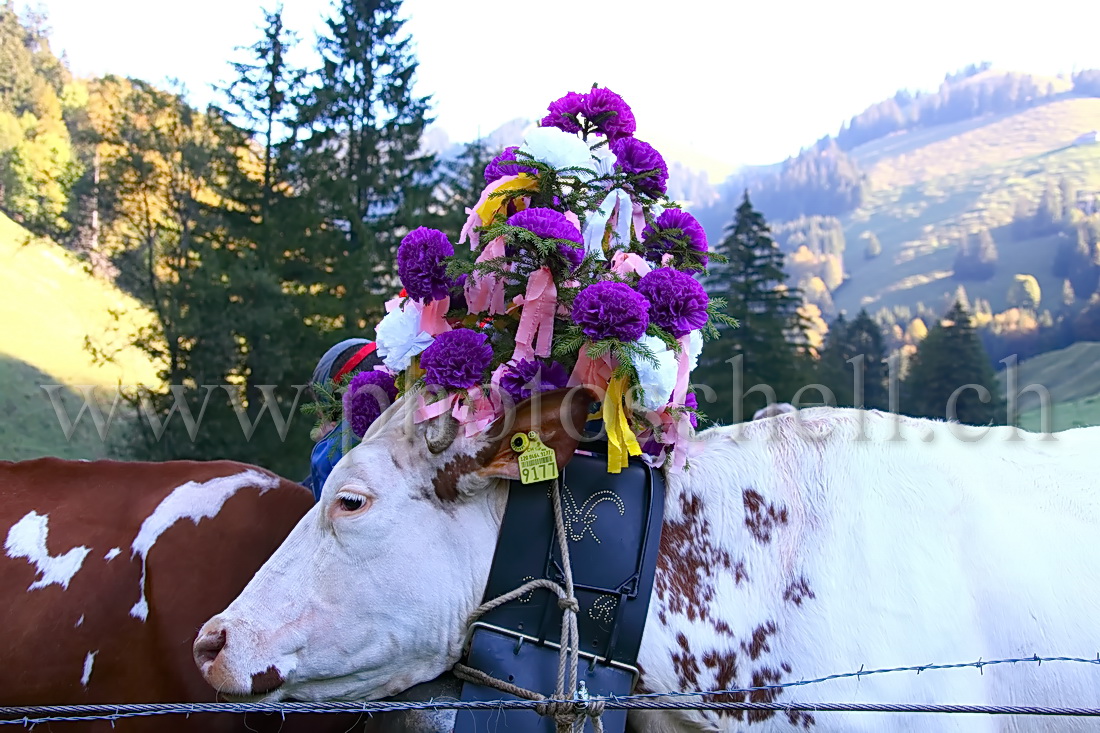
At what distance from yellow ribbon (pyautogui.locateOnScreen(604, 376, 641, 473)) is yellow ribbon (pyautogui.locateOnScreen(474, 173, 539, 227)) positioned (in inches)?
26.7

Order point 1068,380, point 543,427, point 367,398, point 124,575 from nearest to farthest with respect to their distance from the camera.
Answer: point 543,427 → point 367,398 → point 124,575 → point 1068,380

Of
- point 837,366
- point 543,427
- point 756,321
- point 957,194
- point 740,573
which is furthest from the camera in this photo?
point 957,194

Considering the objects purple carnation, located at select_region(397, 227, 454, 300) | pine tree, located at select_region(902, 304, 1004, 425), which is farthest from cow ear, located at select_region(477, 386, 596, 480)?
pine tree, located at select_region(902, 304, 1004, 425)

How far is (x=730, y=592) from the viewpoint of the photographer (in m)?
2.37

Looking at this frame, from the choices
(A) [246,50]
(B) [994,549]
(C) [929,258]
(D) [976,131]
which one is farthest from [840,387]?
(D) [976,131]

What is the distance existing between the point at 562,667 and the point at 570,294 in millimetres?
1065

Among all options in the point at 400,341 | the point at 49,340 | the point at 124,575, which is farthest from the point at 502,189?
the point at 49,340

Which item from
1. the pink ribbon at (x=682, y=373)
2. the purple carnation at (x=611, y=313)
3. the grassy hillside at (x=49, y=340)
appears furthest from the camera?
the grassy hillside at (x=49, y=340)

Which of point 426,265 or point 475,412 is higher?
point 426,265

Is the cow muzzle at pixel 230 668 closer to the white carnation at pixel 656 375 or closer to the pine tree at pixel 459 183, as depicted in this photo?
the white carnation at pixel 656 375

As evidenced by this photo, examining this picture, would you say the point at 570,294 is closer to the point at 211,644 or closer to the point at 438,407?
the point at 438,407

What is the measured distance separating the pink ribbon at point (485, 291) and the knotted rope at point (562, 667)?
0.59 meters

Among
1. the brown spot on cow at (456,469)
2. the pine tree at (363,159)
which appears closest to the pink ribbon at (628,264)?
the brown spot on cow at (456,469)

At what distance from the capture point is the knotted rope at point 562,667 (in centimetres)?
215
